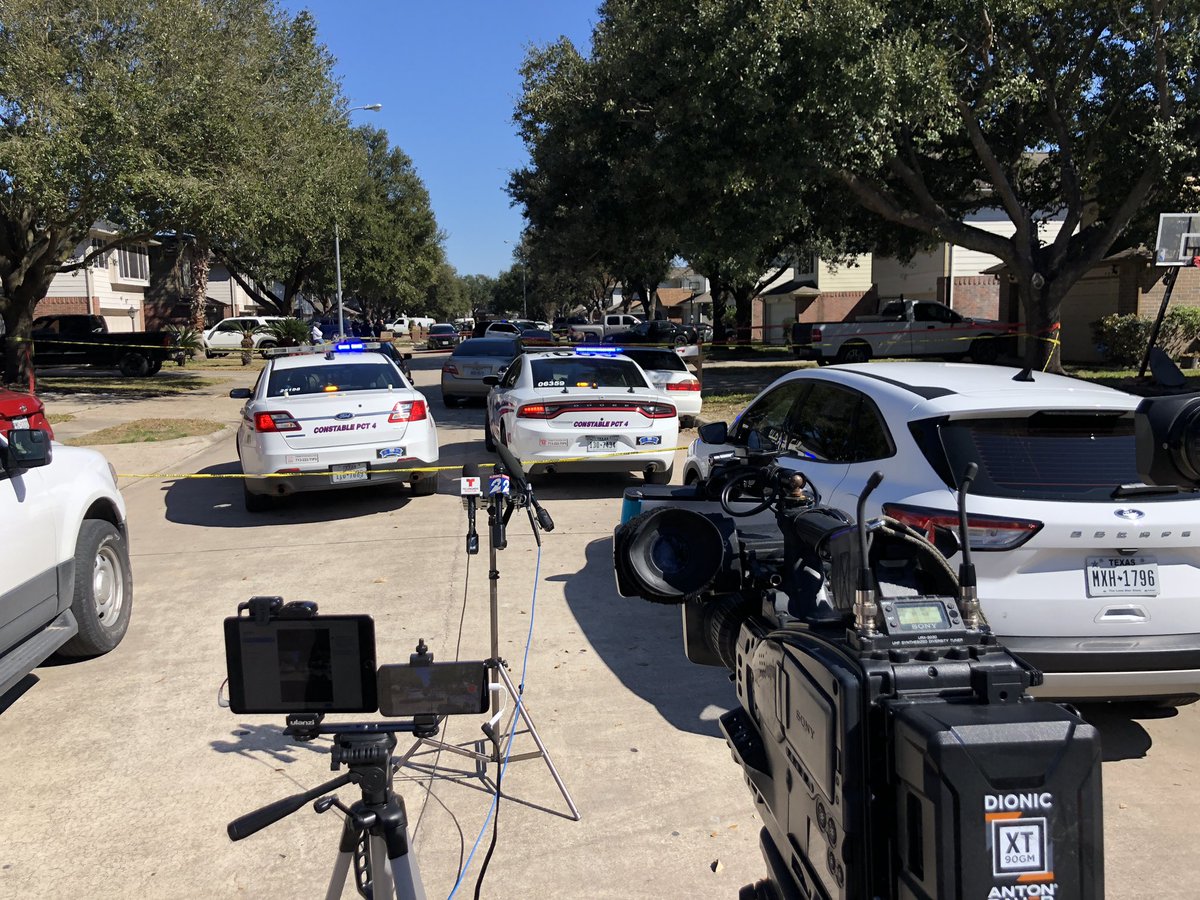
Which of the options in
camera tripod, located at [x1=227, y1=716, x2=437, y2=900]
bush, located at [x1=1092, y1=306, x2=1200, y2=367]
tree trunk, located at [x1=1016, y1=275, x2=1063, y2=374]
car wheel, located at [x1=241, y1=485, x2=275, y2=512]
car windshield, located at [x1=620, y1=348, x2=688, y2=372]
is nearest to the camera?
camera tripod, located at [x1=227, y1=716, x2=437, y2=900]

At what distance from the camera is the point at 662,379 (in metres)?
14.4

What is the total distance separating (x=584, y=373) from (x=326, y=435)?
293 centimetres

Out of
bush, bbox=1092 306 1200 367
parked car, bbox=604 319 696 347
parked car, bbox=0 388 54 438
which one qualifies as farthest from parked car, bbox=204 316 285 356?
parked car, bbox=0 388 54 438

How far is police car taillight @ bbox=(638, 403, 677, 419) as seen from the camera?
995 centimetres

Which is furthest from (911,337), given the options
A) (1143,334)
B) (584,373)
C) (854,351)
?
(584,373)

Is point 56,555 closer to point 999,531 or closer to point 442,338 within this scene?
point 999,531

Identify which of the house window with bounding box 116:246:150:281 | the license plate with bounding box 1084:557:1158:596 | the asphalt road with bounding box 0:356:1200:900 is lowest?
the asphalt road with bounding box 0:356:1200:900

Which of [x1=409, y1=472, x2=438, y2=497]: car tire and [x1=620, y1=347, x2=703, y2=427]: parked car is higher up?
[x1=620, y1=347, x2=703, y2=427]: parked car

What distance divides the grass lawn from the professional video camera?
14066 millimetres

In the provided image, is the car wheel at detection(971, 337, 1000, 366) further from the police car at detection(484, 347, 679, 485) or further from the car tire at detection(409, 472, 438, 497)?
the car tire at detection(409, 472, 438, 497)

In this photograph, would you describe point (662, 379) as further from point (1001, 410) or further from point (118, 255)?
point (118, 255)

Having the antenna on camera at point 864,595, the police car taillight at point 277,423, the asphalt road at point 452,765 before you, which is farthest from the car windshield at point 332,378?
the antenna on camera at point 864,595

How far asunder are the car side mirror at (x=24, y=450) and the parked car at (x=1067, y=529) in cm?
385

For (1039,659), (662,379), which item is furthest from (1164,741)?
(662,379)
